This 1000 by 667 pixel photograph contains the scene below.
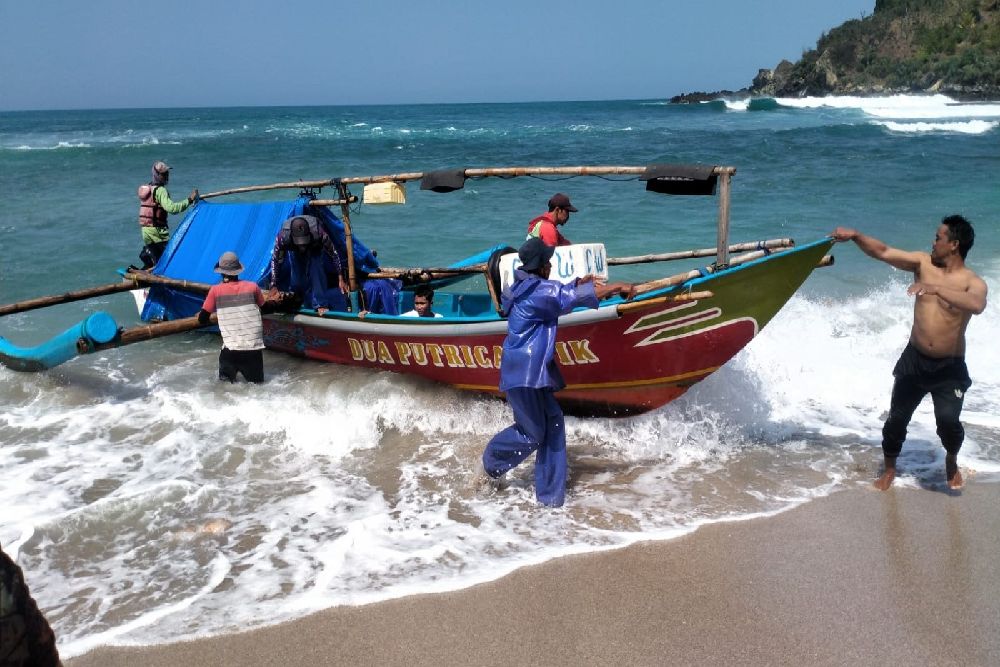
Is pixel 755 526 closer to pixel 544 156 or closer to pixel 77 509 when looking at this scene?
pixel 77 509

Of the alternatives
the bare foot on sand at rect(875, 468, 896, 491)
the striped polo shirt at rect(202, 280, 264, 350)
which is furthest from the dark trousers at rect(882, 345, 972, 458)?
the striped polo shirt at rect(202, 280, 264, 350)

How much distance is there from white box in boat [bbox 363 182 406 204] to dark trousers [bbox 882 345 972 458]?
3.96 m

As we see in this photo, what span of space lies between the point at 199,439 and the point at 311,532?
81.1 inches

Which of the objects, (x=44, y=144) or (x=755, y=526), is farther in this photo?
(x=44, y=144)

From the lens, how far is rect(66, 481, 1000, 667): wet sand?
12.2 feet

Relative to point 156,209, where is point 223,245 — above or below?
below

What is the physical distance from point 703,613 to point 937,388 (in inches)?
79.6

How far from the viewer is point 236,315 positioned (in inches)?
276

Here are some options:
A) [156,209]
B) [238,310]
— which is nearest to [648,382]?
[238,310]

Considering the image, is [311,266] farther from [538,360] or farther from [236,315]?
[538,360]

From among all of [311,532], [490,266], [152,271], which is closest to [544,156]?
[152,271]

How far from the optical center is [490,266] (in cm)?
653

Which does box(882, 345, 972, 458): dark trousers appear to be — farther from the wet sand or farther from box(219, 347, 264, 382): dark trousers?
box(219, 347, 264, 382): dark trousers

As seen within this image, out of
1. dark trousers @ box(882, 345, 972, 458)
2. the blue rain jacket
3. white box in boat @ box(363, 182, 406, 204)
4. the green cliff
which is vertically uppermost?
the green cliff
